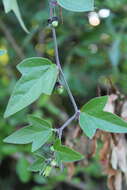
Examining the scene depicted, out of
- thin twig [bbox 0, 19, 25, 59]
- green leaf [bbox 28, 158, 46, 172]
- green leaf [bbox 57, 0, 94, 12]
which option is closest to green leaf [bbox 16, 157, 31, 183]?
thin twig [bbox 0, 19, 25, 59]

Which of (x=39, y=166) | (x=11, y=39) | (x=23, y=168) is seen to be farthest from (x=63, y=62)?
(x=39, y=166)

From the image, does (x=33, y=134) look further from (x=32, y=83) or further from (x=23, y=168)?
(x=23, y=168)

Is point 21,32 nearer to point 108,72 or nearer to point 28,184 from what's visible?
point 108,72

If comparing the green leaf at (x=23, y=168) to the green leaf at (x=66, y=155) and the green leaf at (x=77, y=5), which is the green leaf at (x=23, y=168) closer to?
the green leaf at (x=66, y=155)

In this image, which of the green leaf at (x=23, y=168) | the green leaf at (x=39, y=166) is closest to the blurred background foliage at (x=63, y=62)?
the green leaf at (x=23, y=168)

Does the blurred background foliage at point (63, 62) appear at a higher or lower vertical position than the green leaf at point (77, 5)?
lower

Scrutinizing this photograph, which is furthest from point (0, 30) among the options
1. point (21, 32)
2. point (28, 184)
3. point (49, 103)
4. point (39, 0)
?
point (28, 184)
